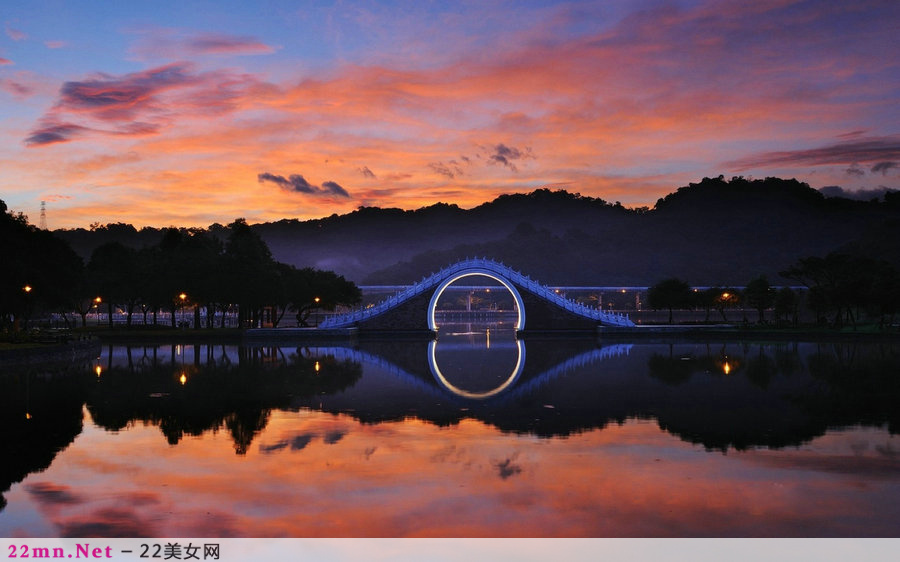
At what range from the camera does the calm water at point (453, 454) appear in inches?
522

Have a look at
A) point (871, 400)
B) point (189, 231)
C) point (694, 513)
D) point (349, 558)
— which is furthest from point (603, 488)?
point (189, 231)

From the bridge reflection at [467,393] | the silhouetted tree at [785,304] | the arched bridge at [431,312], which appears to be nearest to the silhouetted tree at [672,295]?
the silhouetted tree at [785,304]

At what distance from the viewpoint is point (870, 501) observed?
46.3 feet

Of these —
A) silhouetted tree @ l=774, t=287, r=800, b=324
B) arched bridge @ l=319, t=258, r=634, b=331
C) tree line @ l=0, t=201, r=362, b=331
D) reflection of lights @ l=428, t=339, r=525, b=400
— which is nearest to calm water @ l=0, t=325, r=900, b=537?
reflection of lights @ l=428, t=339, r=525, b=400

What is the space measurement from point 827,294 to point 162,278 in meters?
57.3

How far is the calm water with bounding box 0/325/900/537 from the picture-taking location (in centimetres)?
1325

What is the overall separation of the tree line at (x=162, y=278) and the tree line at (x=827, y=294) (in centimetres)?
3554

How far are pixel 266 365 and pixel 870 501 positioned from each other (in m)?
32.3

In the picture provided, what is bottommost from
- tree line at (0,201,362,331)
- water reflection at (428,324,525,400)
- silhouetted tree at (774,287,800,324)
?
water reflection at (428,324,525,400)

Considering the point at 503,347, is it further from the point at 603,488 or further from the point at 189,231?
the point at 189,231

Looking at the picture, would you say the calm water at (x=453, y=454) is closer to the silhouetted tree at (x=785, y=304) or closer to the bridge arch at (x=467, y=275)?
the bridge arch at (x=467, y=275)

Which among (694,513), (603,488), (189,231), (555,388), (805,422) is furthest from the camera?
(189,231)

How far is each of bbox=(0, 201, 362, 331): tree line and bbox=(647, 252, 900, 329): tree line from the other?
35.5 m

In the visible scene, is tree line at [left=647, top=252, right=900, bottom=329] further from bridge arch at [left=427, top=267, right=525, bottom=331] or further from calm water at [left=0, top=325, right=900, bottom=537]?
calm water at [left=0, top=325, right=900, bottom=537]
